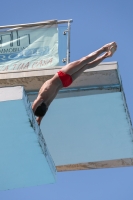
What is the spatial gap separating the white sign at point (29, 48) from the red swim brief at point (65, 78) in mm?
1445

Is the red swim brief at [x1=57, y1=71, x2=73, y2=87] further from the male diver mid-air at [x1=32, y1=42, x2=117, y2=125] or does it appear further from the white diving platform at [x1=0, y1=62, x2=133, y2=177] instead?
the white diving platform at [x1=0, y1=62, x2=133, y2=177]

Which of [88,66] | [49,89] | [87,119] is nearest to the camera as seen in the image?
[49,89]

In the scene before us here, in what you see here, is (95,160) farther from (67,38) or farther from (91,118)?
(67,38)

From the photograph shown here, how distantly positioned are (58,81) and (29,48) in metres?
2.27

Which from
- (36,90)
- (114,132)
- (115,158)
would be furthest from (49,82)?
(115,158)

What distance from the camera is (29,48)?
974cm

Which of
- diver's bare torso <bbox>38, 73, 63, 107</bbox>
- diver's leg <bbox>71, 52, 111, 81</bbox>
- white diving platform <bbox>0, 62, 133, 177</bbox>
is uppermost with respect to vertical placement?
diver's leg <bbox>71, 52, 111, 81</bbox>

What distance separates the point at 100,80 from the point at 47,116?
116cm

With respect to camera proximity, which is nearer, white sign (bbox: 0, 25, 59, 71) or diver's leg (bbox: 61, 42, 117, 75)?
diver's leg (bbox: 61, 42, 117, 75)

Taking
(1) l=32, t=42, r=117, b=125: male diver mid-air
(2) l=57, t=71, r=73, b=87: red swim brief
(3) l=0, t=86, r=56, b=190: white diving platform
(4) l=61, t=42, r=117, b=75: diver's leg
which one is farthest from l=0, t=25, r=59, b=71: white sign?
(3) l=0, t=86, r=56, b=190: white diving platform

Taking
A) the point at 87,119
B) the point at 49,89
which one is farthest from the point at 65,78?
the point at 87,119

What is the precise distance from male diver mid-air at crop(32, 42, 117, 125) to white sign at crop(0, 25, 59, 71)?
1312 mm

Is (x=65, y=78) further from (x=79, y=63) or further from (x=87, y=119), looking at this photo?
(x=87, y=119)

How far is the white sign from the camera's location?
30.9ft
